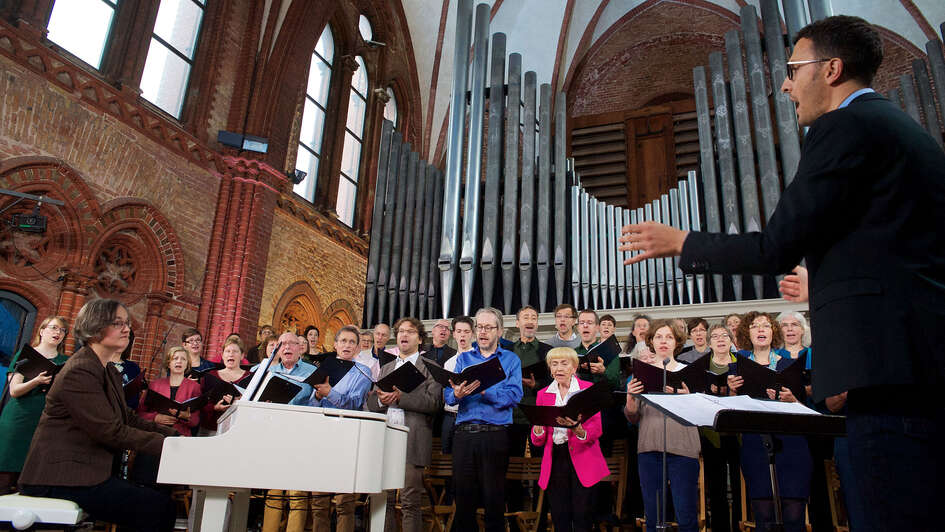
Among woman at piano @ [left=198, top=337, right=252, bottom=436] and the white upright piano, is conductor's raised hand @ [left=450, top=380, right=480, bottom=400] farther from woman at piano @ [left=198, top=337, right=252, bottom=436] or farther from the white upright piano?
woman at piano @ [left=198, top=337, right=252, bottom=436]

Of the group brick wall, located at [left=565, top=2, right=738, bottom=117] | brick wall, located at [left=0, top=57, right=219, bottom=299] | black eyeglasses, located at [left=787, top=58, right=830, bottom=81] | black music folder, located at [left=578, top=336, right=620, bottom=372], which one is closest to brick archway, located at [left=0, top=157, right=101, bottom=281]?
brick wall, located at [left=0, top=57, right=219, bottom=299]

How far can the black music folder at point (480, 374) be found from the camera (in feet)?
11.8

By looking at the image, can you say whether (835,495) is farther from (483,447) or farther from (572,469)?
(483,447)

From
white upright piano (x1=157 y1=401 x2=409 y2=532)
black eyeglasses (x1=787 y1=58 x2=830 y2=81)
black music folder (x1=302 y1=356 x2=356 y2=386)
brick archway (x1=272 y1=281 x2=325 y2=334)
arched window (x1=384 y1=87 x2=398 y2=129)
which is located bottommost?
white upright piano (x1=157 y1=401 x2=409 y2=532)

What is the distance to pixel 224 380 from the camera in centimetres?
492

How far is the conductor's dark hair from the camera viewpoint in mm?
1545

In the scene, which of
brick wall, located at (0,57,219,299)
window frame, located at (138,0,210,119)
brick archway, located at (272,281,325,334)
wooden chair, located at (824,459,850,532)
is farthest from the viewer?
brick archway, located at (272,281,325,334)

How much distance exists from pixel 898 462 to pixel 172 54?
10221 mm

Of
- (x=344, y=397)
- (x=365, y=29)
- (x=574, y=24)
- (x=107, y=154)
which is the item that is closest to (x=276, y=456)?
(x=344, y=397)

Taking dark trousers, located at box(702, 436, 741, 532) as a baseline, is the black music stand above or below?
above

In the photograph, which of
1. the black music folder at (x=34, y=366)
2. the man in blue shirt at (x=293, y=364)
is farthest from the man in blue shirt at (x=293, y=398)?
the black music folder at (x=34, y=366)

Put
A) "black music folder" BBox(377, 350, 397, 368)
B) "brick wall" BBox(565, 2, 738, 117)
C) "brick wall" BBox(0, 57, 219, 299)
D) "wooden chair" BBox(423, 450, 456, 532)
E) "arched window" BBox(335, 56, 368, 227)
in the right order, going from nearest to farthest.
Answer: "wooden chair" BBox(423, 450, 456, 532), "black music folder" BBox(377, 350, 397, 368), "brick wall" BBox(0, 57, 219, 299), "brick wall" BBox(565, 2, 738, 117), "arched window" BBox(335, 56, 368, 227)

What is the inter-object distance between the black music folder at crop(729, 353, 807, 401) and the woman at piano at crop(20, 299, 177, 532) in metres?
2.88

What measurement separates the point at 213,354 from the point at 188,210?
Answer: 2000 mm
